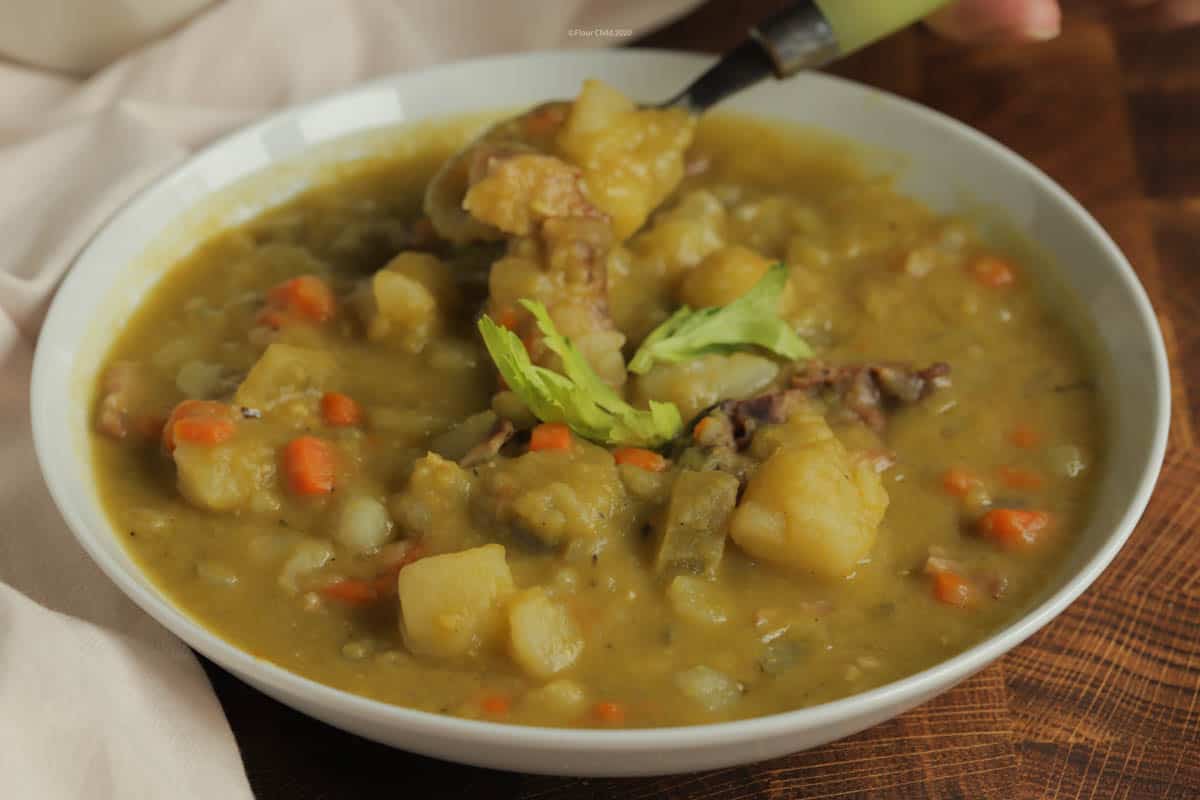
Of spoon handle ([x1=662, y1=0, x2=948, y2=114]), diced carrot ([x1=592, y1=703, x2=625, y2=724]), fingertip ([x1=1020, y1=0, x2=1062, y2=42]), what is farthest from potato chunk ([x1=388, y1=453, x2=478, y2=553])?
fingertip ([x1=1020, y1=0, x2=1062, y2=42])

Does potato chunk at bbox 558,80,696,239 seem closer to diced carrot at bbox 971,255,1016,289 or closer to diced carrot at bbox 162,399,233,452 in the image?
diced carrot at bbox 971,255,1016,289

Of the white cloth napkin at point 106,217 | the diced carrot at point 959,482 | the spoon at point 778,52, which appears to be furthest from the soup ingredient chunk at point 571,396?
the white cloth napkin at point 106,217

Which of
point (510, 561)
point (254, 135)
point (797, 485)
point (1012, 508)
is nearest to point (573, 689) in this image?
point (510, 561)

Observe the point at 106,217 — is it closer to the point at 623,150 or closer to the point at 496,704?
the point at 623,150

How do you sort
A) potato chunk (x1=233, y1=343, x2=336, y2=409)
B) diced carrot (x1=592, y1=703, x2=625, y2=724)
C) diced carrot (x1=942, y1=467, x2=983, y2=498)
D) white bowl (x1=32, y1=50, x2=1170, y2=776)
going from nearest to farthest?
white bowl (x1=32, y1=50, x2=1170, y2=776) → diced carrot (x1=592, y1=703, x2=625, y2=724) → diced carrot (x1=942, y1=467, x2=983, y2=498) → potato chunk (x1=233, y1=343, x2=336, y2=409)

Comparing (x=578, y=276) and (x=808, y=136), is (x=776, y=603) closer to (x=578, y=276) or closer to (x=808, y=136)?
(x=578, y=276)

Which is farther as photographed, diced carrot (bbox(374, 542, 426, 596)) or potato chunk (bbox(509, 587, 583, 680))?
diced carrot (bbox(374, 542, 426, 596))

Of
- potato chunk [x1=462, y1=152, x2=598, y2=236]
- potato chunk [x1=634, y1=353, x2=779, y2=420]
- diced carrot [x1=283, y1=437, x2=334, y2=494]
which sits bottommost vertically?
potato chunk [x1=634, y1=353, x2=779, y2=420]
